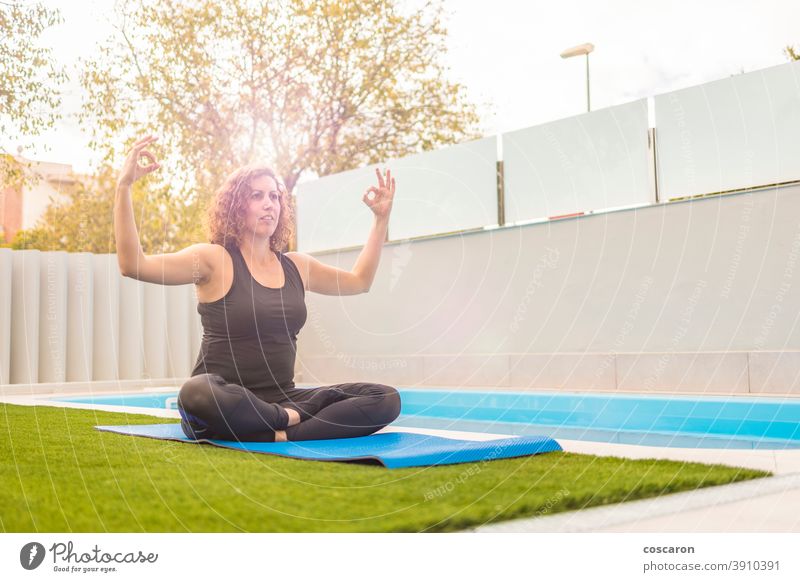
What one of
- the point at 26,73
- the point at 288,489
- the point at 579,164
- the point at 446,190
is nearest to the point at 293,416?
the point at 288,489

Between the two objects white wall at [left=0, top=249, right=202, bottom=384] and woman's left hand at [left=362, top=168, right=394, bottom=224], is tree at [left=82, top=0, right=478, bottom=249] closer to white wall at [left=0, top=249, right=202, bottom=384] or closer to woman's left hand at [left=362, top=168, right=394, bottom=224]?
white wall at [left=0, top=249, right=202, bottom=384]

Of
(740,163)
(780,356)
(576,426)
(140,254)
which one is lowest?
(576,426)

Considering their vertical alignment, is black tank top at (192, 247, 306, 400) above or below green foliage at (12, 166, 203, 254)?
below

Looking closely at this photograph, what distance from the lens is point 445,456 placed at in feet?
6.20

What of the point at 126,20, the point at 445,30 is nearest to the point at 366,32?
the point at 445,30

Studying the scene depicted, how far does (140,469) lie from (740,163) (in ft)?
12.3

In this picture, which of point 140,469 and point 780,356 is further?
point 780,356

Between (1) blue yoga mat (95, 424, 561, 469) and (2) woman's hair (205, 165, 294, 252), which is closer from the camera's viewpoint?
(1) blue yoga mat (95, 424, 561, 469)

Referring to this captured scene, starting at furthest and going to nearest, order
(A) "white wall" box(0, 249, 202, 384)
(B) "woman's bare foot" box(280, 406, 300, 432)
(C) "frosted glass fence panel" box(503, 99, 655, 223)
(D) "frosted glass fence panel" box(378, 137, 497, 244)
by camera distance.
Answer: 1. (A) "white wall" box(0, 249, 202, 384)
2. (D) "frosted glass fence panel" box(378, 137, 497, 244)
3. (C) "frosted glass fence panel" box(503, 99, 655, 223)
4. (B) "woman's bare foot" box(280, 406, 300, 432)

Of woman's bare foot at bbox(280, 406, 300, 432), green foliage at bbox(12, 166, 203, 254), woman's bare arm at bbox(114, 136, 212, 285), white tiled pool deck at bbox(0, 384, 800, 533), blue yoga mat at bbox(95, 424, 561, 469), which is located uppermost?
green foliage at bbox(12, 166, 203, 254)

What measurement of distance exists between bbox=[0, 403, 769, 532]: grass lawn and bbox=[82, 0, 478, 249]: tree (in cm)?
571

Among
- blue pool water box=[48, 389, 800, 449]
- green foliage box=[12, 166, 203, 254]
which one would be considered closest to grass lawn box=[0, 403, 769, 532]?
blue pool water box=[48, 389, 800, 449]

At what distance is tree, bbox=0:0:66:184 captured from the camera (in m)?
3.28
